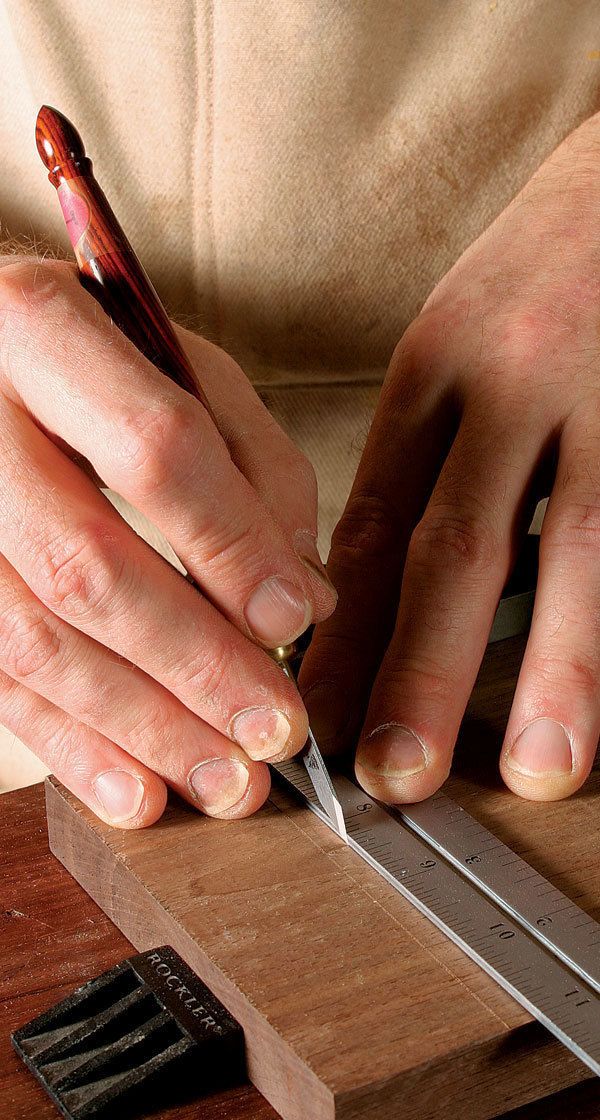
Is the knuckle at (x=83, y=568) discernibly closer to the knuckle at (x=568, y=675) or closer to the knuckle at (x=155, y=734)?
the knuckle at (x=155, y=734)

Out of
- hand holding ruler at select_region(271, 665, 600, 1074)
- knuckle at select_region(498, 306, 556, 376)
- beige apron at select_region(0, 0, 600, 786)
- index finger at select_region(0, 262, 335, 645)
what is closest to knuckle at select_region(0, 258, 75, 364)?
index finger at select_region(0, 262, 335, 645)

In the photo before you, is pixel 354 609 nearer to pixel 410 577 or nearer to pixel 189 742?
pixel 410 577

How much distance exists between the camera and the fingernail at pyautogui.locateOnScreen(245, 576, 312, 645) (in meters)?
0.90

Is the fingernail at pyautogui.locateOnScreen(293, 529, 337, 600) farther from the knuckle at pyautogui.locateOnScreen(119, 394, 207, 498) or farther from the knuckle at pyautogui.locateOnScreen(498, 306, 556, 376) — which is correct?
the knuckle at pyautogui.locateOnScreen(498, 306, 556, 376)

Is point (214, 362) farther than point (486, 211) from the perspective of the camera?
No

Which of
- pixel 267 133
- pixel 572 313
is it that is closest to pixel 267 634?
pixel 572 313

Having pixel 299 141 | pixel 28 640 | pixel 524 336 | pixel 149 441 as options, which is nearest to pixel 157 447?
pixel 149 441

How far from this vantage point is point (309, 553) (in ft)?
3.19

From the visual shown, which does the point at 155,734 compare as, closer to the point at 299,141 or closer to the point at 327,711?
the point at 327,711

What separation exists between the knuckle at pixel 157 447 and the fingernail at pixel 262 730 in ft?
0.74

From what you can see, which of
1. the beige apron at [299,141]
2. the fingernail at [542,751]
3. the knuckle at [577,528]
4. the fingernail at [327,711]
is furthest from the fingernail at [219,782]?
the beige apron at [299,141]

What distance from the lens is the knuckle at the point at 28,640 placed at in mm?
923

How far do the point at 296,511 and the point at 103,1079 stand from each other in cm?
48

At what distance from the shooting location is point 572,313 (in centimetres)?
121
